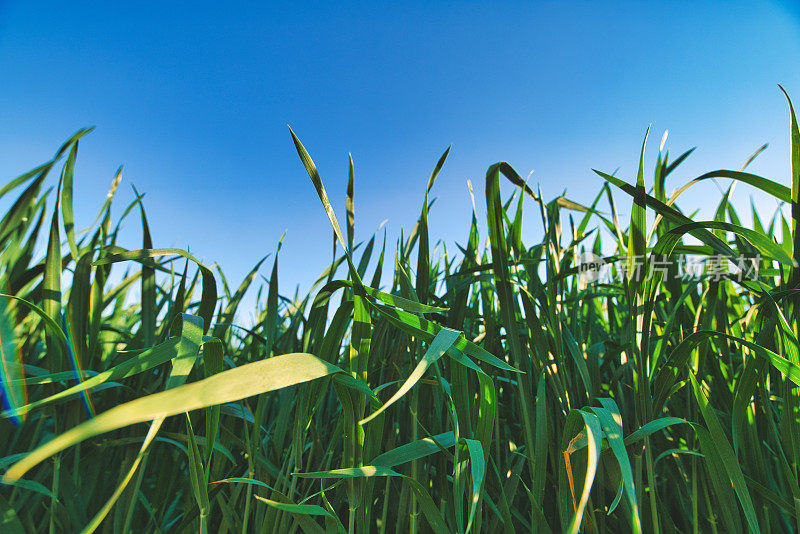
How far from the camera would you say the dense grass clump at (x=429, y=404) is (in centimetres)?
35

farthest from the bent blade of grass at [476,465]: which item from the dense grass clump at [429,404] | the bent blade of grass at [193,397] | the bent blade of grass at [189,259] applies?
the bent blade of grass at [189,259]

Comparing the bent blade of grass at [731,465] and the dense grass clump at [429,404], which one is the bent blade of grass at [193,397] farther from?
the bent blade of grass at [731,465]

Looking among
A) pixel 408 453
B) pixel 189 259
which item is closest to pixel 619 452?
pixel 408 453

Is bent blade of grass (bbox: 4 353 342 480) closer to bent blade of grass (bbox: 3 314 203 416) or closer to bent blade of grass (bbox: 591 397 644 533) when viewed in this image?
bent blade of grass (bbox: 3 314 203 416)

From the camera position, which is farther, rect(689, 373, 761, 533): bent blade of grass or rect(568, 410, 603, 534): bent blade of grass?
rect(689, 373, 761, 533): bent blade of grass

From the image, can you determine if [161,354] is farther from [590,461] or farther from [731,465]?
[731,465]

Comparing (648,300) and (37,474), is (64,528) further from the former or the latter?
(648,300)

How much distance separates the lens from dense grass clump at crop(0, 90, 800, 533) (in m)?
0.35

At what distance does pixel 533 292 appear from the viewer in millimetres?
537

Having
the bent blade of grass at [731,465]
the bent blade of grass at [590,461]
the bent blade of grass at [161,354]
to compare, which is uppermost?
the bent blade of grass at [161,354]

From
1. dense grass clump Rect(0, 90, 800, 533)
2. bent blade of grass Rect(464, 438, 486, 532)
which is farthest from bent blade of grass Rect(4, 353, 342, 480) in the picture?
bent blade of grass Rect(464, 438, 486, 532)

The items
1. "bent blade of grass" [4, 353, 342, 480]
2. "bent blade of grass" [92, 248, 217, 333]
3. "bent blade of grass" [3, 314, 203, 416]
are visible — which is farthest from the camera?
"bent blade of grass" [92, 248, 217, 333]

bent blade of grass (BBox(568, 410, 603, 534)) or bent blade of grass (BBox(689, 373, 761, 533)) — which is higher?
bent blade of grass (BBox(568, 410, 603, 534))

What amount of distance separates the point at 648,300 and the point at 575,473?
18 centimetres
